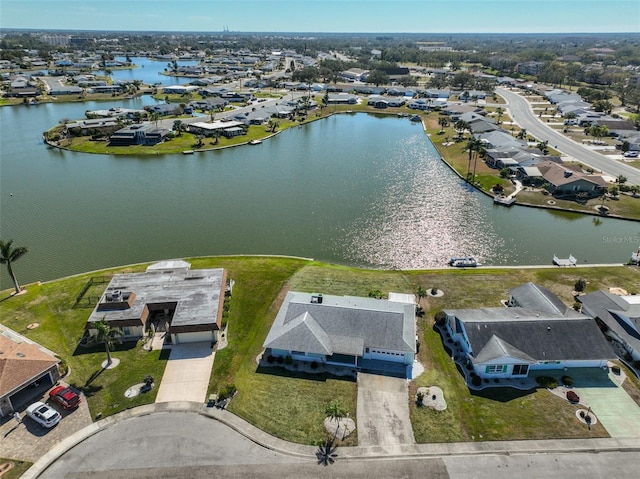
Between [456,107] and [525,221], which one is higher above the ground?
[456,107]

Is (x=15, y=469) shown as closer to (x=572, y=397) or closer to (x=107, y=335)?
(x=107, y=335)

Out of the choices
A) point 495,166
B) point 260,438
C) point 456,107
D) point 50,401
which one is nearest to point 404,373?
point 260,438

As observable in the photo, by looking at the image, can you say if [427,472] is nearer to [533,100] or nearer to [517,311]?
[517,311]

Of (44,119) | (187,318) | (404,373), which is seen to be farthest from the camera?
(44,119)

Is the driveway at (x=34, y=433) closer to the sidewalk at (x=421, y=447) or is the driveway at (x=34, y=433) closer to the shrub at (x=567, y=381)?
the sidewalk at (x=421, y=447)

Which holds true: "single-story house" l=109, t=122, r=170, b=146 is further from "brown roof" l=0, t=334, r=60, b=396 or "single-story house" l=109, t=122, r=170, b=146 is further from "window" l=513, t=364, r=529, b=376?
"window" l=513, t=364, r=529, b=376

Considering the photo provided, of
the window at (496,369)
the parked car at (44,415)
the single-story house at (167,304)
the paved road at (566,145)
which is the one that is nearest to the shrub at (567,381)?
the window at (496,369)
